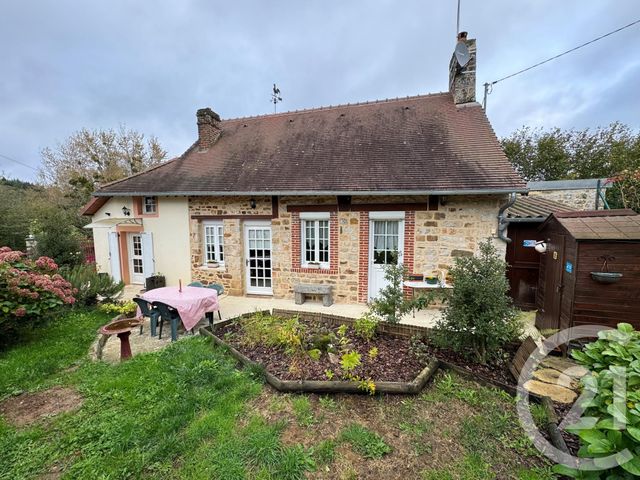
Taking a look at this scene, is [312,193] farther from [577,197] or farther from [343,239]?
[577,197]

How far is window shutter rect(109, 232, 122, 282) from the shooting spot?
352 inches

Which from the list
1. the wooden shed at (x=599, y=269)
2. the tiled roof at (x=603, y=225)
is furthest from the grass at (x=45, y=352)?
the tiled roof at (x=603, y=225)

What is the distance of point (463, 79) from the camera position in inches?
317

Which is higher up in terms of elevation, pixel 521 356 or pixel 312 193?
pixel 312 193

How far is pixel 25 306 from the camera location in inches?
171

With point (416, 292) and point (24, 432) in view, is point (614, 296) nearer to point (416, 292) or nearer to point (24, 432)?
point (416, 292)

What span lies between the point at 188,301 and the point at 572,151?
24234 mm

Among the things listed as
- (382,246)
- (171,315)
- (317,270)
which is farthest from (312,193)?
(171,315)

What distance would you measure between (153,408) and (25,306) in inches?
130

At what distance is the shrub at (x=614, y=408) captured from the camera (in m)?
1.32

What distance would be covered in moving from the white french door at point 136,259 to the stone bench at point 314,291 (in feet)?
19.1

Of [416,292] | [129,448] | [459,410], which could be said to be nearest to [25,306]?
[129,448]

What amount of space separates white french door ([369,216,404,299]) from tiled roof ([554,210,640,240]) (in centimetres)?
307

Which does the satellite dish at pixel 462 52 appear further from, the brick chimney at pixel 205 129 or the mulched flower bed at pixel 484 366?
the brick chimney at pixel 205 129
